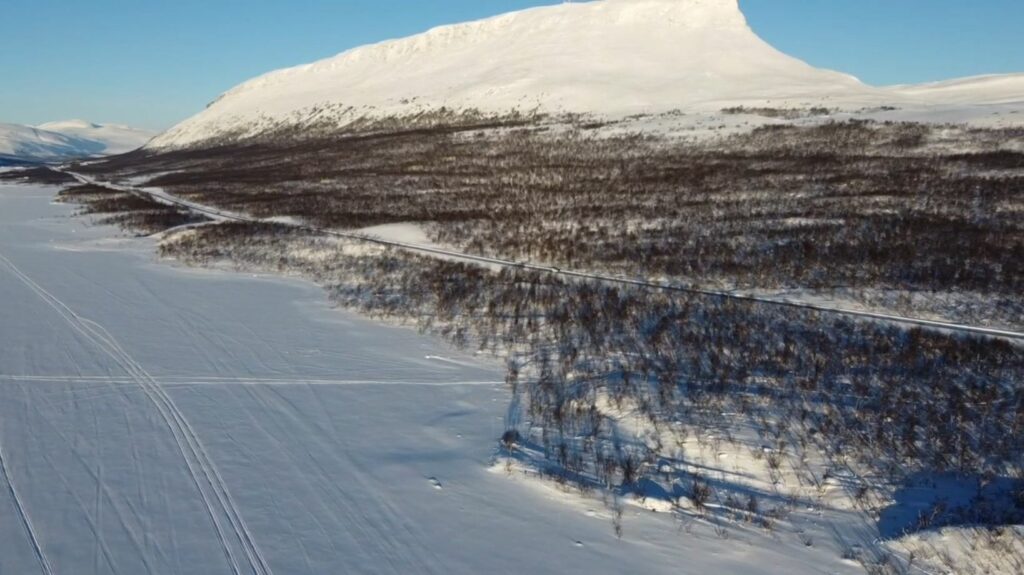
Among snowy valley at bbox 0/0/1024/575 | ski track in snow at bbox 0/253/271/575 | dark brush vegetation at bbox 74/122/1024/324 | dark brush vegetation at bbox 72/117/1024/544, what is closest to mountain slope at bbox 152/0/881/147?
dark brush vegetation at bbox 74/122/1024/324

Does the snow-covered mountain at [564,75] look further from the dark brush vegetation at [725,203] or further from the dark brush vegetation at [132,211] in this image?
the dark brush vegetation at [132,211]

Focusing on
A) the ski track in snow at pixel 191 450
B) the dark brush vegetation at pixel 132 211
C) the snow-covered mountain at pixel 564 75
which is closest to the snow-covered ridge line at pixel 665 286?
the dark brush vegetation at pixel 132 211

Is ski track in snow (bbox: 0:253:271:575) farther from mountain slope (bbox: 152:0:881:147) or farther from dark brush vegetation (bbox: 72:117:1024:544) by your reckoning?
mountain slope (bbox: 152:0:881:147)

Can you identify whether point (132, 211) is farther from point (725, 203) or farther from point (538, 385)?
point (538, 385)

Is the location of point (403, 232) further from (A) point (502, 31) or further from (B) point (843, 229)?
(A) point (502, 31)

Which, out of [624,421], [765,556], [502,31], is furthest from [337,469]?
[502,31]

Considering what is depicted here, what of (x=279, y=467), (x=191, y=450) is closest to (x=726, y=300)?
(x=279, y=467)
